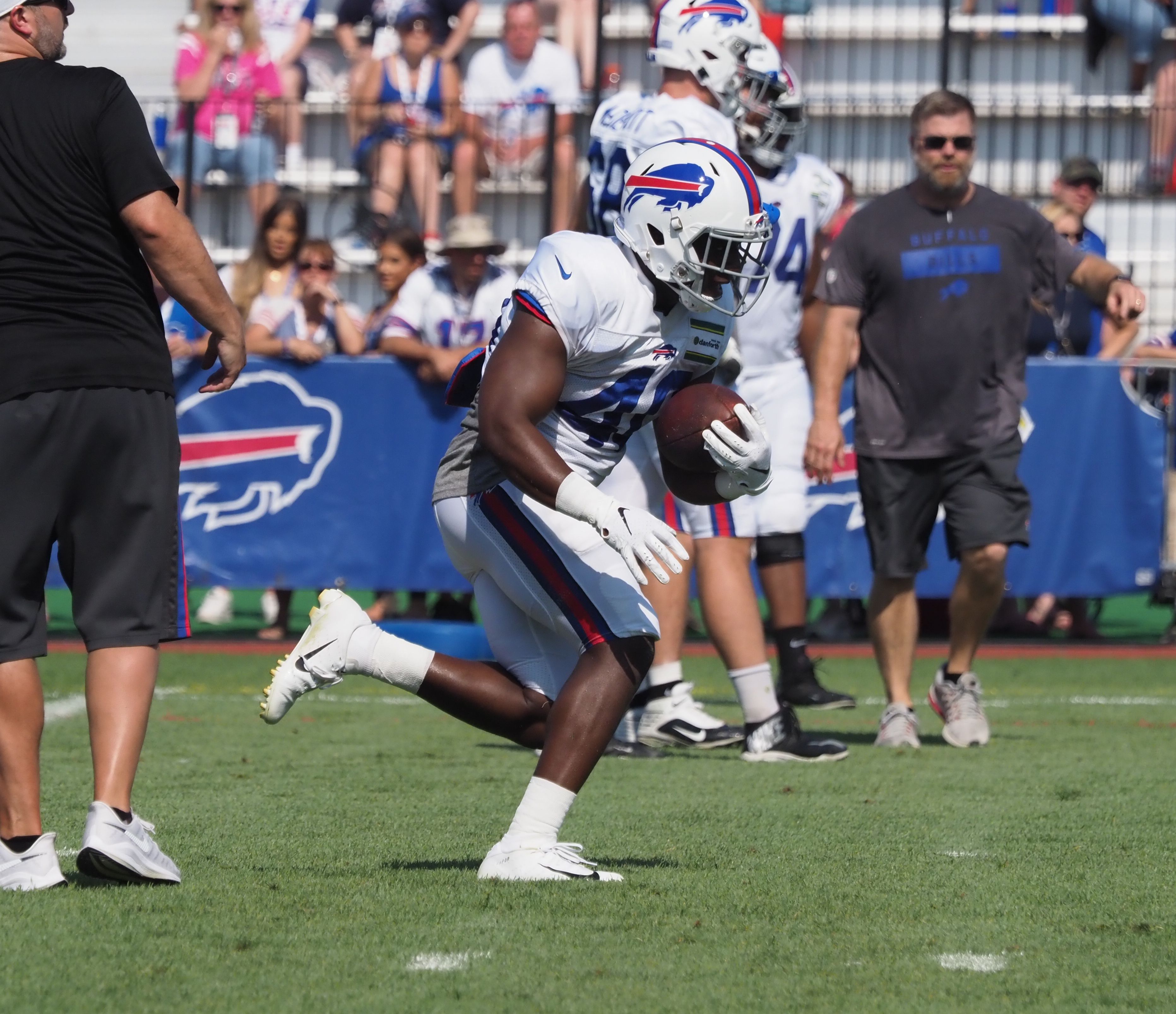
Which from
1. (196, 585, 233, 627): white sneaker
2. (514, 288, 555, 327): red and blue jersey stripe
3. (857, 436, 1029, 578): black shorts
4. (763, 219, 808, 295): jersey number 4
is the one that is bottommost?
(196, 585, 233, 627): white sneaker

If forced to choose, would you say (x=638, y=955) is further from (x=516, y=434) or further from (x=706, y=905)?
(x=516, y=434)

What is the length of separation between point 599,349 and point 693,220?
34cm

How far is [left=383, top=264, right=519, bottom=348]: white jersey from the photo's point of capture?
Answer: 9.70 metres

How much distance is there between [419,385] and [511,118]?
3.56 meters

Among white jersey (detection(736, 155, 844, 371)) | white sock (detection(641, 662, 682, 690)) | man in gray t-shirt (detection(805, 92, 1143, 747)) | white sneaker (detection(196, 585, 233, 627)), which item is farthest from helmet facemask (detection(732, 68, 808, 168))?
white sneaker (detection(196, 585, 233, 627))

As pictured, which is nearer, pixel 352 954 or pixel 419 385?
pixel 352 954

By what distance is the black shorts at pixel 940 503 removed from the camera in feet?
21.1

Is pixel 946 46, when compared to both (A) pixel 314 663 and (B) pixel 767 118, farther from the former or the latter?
(A) pixel 314 663

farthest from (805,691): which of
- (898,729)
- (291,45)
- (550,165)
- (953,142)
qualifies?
A: (291,45)

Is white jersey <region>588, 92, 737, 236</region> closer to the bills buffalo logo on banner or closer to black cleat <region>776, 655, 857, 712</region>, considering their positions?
black cleat <region>776, 655, 857, 712</region>

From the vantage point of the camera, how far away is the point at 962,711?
6.45 metres

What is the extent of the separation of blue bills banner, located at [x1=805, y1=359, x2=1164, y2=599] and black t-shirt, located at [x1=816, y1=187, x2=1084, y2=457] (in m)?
2.99

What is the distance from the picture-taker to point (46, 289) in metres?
3.80

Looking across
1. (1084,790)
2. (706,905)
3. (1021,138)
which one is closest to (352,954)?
(706,905)
